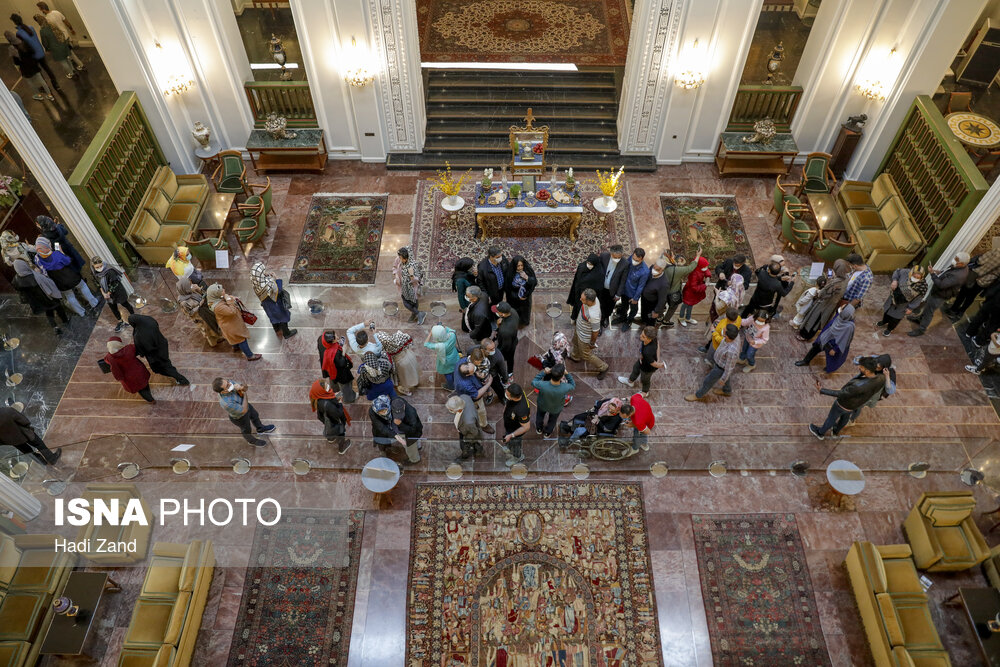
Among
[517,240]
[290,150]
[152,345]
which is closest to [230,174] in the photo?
[290,150]

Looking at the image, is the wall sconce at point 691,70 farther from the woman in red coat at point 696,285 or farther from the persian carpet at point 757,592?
the persian carpet at point 757,592

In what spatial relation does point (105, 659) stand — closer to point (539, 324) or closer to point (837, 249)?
point (539, 324)

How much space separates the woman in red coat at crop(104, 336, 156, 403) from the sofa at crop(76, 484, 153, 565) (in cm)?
133

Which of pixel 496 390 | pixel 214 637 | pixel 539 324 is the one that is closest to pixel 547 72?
pixel 539 324

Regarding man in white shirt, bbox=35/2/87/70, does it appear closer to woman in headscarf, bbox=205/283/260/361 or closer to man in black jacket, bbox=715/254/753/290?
woman in headscarf, bbox=205/283/260/361

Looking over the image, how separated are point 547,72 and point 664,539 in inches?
352

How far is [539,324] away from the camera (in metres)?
9.30

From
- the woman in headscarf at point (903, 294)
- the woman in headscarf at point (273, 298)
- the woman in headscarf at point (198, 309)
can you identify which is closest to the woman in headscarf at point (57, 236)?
the woman in headscarf at point (198, 309)

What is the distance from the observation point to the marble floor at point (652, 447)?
6.79 metres

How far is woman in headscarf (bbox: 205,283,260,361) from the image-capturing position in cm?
809

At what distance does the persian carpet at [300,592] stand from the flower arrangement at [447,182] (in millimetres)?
5279

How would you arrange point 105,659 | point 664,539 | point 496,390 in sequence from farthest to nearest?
point 496,390 < point 664,539 < point 105,659

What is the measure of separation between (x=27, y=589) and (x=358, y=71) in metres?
8.14

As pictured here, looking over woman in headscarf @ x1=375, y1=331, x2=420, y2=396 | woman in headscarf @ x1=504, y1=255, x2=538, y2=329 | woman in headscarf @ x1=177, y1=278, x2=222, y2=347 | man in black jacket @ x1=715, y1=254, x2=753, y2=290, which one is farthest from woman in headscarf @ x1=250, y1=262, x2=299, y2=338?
man in black jacket @ x1=715, y1=254, x2=753, y2=290
